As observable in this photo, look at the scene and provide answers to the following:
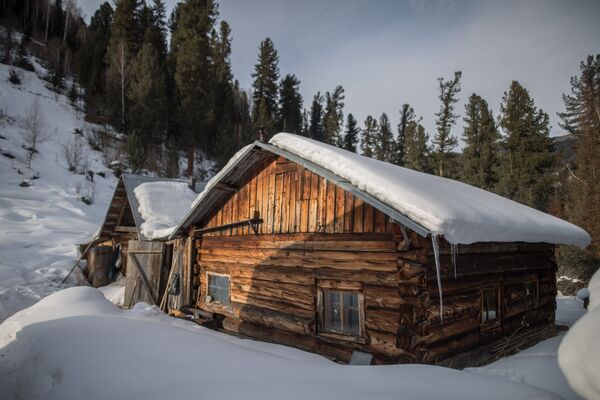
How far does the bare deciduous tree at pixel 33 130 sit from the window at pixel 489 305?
98.1 feet

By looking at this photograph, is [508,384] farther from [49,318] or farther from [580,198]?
[580,198]

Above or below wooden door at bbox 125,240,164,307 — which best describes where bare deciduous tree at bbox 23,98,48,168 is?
above

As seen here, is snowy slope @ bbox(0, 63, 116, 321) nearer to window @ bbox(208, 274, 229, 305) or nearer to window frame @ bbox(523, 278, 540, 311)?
window @ bbox(208, 274, 229, 305)

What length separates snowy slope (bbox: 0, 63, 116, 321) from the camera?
12.5 metres

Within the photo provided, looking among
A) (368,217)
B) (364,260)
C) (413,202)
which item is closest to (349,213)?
(368,217)

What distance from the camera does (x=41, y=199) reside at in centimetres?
2080

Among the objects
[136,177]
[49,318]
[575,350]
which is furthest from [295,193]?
[136,177]

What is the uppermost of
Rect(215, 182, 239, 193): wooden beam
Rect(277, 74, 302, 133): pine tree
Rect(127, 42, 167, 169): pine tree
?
Rect(277, 74, 302, 133): pine tree

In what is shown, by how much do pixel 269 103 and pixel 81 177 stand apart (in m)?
28.0

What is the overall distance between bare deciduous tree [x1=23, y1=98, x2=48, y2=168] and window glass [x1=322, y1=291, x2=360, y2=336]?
27.1 metres

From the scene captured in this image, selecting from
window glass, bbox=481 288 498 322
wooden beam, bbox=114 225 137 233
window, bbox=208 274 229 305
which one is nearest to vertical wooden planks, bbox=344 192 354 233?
window glass, bbox=481 288 498 322

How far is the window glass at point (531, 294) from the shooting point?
343 inches

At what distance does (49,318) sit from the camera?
5.87 metres

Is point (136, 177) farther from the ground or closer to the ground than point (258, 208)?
farther from the ground
